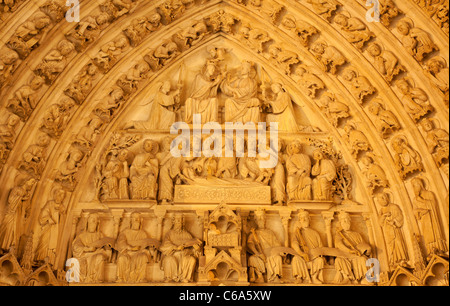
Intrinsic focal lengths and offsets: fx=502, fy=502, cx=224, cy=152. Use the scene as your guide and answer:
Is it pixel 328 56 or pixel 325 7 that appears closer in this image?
pixel 325 7

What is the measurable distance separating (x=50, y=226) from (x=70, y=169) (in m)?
0.93

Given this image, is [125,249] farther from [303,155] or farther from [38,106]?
[303,155]

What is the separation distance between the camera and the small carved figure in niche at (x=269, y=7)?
27.9 feet

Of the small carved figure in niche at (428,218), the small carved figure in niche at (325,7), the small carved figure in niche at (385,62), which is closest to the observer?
the small carved figure in niche at (428,218)

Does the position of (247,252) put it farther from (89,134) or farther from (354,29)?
(354,29)

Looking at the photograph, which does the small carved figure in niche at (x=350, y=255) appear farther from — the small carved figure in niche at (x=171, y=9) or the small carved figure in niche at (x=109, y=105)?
the small carved figure in niche at (x=171, y=9)

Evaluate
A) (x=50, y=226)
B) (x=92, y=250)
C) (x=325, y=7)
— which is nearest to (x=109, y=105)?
(x=50, y=226)

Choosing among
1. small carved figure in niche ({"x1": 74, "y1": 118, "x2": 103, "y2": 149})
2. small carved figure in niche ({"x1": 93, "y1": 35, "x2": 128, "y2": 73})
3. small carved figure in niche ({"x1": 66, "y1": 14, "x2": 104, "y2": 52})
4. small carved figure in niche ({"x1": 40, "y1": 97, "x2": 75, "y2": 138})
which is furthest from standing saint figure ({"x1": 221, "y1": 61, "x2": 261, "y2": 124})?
small carved figure in niche ({"x1": 40, "y1": 97, "x2": 75, "y2": 138})

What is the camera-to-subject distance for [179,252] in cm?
752

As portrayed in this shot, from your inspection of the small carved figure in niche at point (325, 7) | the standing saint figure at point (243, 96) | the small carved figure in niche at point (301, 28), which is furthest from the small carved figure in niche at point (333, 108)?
the small carved figure in niche at point (325, 7)

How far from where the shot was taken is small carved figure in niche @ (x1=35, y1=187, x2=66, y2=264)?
24.6 ft

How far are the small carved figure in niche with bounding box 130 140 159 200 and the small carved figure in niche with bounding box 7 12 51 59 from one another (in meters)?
2.28

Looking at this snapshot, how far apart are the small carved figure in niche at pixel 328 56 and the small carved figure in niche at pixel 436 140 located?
5.57ft
